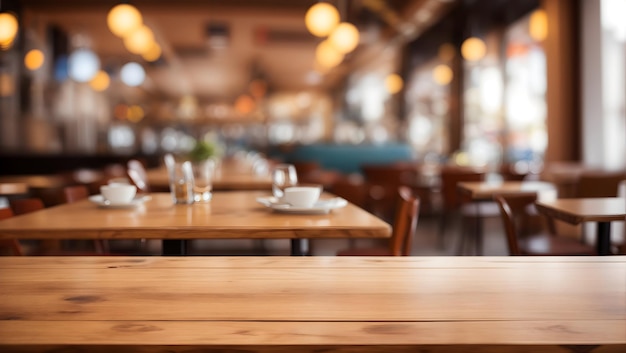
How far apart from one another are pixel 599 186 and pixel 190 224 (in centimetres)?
275

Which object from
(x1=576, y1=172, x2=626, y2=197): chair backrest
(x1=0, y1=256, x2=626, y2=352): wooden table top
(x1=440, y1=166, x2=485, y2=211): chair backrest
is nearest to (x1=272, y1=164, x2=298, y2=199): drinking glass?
(x1=0, y1=256, x2=626, y2=352): wooden table top

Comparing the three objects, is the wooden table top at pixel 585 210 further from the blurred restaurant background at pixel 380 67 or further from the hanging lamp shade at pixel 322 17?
the hanging lamp shade at pixel 322 17

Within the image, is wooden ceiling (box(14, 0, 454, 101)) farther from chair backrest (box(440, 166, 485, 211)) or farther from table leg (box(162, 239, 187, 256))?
table leg (box(162, 239, 187, 256))

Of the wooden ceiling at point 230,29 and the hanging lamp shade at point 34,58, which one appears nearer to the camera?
the hanging lamp shade at point 34,58

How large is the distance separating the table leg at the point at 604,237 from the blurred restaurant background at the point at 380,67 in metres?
4.21

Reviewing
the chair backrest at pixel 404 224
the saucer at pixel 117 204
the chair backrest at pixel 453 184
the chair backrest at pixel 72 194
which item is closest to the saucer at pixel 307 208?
the chair backrest at pixel 404 224

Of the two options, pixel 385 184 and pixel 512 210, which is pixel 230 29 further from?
pixel 512 210

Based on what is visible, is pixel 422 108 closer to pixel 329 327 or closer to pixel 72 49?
pixel 72 49

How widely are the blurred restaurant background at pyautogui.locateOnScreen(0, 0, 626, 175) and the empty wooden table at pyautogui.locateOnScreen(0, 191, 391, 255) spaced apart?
16.0 ft

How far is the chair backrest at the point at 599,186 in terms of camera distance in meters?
3.61

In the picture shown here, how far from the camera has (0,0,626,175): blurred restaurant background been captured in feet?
23.0

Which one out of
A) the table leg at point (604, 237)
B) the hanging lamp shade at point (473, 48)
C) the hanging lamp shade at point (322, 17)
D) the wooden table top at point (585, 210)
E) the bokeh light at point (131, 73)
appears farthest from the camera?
the bokeh light at point (131, 73)

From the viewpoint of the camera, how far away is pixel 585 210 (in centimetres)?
234

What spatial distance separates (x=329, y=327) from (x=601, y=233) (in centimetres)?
220
